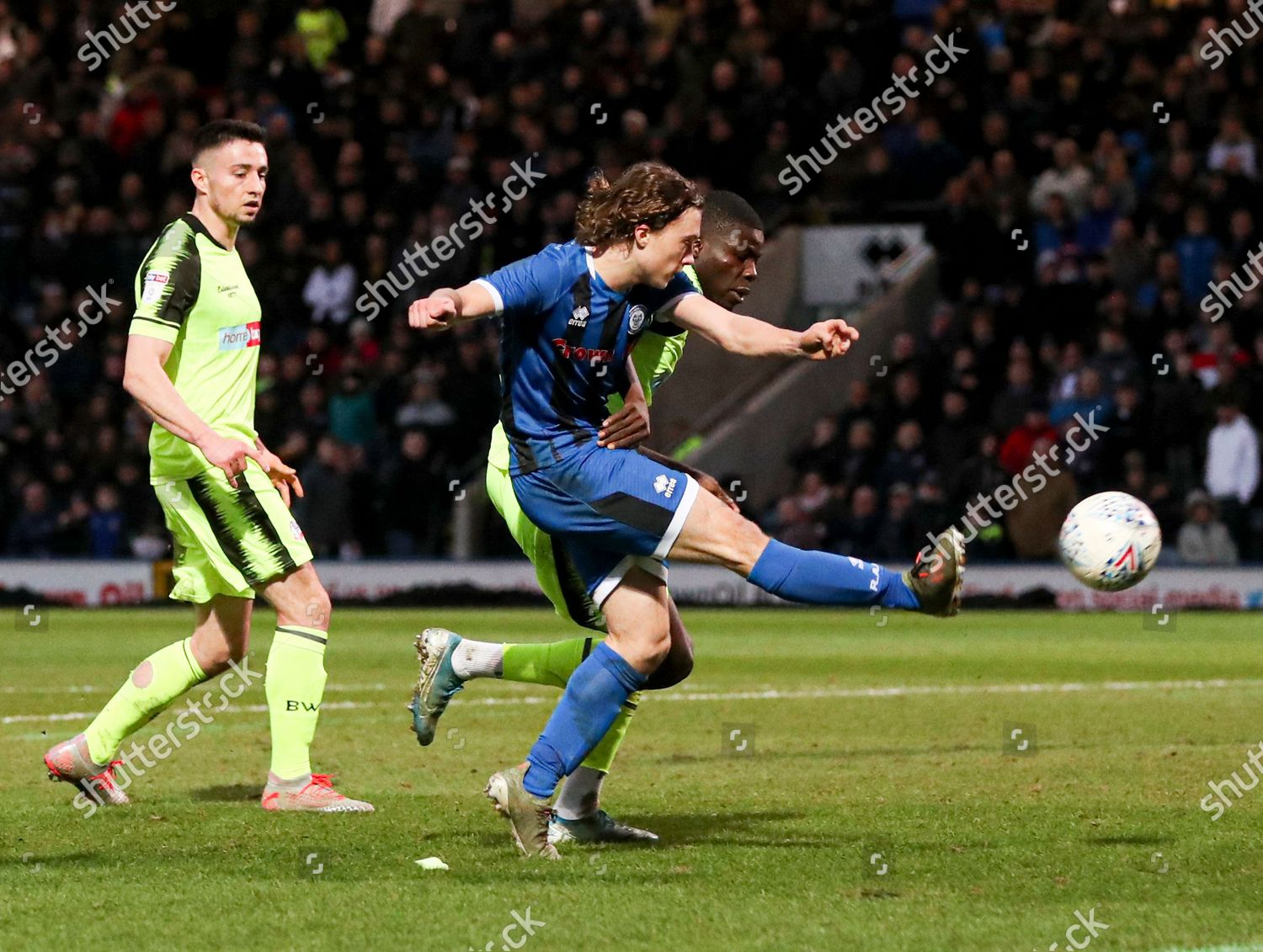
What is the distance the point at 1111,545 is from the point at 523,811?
7.04ft

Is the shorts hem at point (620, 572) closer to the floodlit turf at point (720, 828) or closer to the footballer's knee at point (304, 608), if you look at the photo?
the floodlit turf at point (720, 828)

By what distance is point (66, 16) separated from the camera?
25719 millimetres

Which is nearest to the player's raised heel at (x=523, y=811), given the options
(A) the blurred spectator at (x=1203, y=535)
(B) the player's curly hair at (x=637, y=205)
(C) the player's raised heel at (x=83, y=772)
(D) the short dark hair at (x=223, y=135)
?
(B) the player's curly hair at (x=637, y=205)

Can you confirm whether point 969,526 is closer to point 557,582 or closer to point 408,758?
point 408,758

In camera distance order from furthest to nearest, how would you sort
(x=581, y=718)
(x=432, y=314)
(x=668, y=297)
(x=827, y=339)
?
1. (x=668, y=297)
2. (x=581, y=718)
3. (x=827, y=339)
4. (x=432, y=314)

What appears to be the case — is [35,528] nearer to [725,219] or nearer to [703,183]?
[703,183]

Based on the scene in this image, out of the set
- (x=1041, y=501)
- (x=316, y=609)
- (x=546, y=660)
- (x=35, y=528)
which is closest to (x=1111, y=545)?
(x=546, y=660)

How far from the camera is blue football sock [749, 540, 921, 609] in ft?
19.4

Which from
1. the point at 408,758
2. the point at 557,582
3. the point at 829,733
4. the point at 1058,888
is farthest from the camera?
the point at 829,733

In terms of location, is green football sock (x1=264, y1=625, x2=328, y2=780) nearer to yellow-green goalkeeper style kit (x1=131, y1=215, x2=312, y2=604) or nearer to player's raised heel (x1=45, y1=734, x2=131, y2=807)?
yellow-green goalkeeper style kit (x1=131, y1=215, x2=312, y2=604)

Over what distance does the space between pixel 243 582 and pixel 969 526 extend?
11.9 metres

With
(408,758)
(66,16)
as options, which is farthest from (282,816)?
(66,16)

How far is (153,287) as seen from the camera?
7094 mm

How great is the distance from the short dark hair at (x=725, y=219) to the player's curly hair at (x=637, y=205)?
0.99 meters
